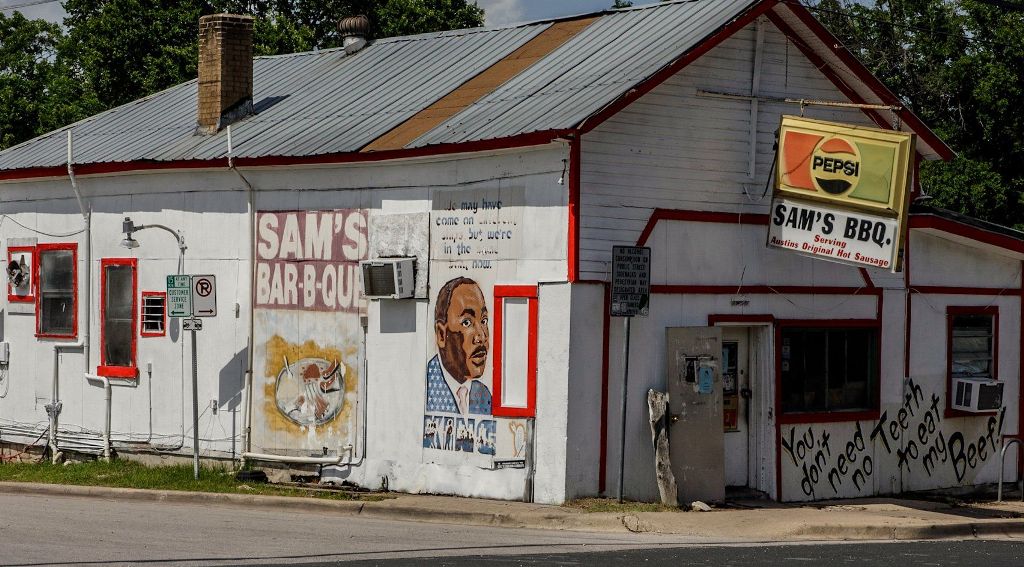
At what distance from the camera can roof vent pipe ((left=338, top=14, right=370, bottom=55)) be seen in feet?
75.5

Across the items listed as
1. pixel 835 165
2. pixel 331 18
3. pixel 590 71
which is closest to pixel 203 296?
pixel 590 71

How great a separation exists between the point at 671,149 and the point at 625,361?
2608 mm

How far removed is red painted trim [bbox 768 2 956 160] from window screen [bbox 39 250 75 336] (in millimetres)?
10831

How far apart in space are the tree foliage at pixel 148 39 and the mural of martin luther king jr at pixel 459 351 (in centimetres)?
2332

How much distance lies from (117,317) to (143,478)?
3.09m

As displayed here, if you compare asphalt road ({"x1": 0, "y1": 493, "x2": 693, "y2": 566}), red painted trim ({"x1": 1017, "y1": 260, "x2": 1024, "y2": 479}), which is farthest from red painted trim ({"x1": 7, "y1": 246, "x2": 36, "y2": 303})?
red painted trim ({"x1": 1017, "y1": 260, "x2": 1024, "y2": 479})

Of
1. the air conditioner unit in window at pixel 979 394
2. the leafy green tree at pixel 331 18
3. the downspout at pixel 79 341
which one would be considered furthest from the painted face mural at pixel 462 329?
the leafy green tree at pixel 331 18

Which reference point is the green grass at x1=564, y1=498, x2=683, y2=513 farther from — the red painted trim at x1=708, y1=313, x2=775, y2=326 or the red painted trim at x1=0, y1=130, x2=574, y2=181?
the red painted trim at x1=0, y1=130, x2=574, y2=181

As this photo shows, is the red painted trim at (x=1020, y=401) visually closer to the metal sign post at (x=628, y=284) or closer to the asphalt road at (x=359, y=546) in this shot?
the asphalt road at (x=359, y=546)

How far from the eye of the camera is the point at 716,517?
1472 centimetres

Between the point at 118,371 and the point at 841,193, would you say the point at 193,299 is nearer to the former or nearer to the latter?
the point at 118,371

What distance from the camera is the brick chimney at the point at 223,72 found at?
20.5 metres

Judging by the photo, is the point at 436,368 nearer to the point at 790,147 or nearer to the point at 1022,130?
the point at 790,147

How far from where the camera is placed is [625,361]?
14.9 m
